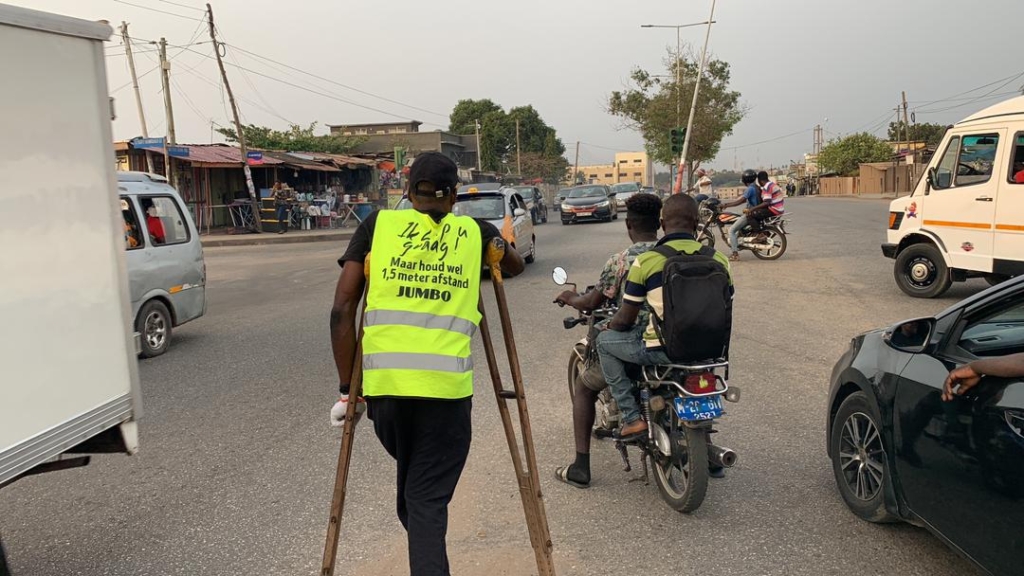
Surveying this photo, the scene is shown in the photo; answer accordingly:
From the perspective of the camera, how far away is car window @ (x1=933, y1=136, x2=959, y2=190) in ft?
30.6

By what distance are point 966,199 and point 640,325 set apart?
282 inches

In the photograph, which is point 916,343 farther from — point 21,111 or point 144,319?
point 144,319

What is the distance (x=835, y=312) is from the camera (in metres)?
9.26

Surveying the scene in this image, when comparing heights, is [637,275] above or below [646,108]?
below

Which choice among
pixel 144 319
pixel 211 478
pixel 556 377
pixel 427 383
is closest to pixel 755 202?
pixel 556 377

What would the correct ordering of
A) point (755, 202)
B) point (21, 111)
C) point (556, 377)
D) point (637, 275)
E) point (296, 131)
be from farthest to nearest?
1. point (296, 131)
2. point (755, 202)
3. point (556, 377)
4. point (637, 275)
5. point (21, 111)

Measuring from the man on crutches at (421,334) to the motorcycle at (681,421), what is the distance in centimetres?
143

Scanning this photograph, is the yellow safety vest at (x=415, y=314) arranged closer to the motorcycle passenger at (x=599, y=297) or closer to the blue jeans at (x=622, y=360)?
the blue jeans at (x=622, y=360)

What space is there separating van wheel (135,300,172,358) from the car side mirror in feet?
23.9

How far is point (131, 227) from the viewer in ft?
27.1

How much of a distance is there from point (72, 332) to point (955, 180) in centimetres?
974

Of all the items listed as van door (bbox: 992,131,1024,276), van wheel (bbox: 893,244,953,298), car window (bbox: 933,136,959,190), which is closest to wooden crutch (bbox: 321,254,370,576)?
van door (bbox: 992,131,1024,276)


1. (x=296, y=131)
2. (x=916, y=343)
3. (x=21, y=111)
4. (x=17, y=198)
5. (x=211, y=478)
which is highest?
(x=296, y=131)

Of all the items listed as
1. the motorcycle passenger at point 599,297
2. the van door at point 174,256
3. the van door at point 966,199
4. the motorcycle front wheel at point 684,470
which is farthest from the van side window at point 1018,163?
the van door at point 174,256
